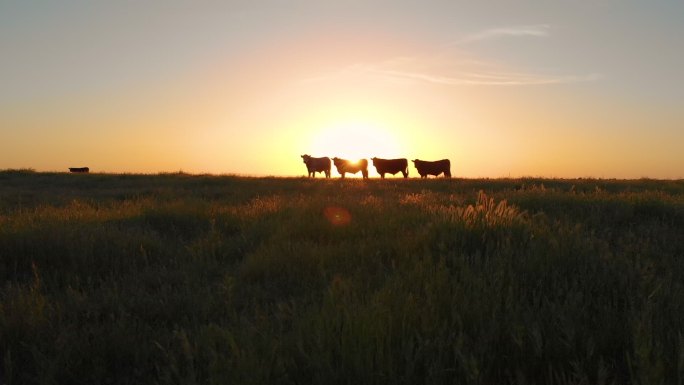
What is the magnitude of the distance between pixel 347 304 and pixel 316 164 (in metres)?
39.9

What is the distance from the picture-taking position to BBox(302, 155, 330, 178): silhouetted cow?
1677 inches

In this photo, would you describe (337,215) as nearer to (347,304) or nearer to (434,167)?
(347,304)

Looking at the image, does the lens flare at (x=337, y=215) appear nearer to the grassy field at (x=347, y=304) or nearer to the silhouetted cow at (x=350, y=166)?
the grassy field at (x=347, y=304)

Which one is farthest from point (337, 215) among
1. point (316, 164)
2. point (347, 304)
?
point (316, 164)

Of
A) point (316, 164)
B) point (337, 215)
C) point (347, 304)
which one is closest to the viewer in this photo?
point (347, 304)

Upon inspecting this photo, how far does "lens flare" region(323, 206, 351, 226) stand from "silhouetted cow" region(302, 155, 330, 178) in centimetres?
3405

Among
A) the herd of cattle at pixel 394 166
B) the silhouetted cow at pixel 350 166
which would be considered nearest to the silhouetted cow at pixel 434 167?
the herd of cattle at pixel 394 166

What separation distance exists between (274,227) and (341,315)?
433cm

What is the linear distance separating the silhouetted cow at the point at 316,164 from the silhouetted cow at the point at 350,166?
1.55m

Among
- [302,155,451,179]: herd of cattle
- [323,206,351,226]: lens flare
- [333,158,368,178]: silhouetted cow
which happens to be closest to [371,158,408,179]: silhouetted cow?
[302,155,451,179]: herd of cattle

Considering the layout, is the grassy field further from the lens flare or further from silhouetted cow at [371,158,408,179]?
silhouetted cow at [371,158,408,179]

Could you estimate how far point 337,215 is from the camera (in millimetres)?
7770

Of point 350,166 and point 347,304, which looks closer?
point 347,304

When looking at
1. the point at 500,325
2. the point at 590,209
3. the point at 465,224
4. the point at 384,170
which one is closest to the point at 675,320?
the point at 500,325
